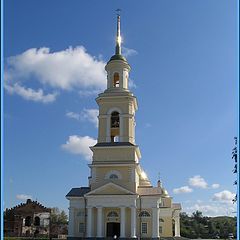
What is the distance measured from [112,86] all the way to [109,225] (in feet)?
44.8

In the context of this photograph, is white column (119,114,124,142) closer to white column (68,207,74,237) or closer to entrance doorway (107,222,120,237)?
entrance doorway (107,222,120,237)

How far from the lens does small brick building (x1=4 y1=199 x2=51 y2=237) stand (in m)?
65.6

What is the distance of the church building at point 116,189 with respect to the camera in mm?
36281

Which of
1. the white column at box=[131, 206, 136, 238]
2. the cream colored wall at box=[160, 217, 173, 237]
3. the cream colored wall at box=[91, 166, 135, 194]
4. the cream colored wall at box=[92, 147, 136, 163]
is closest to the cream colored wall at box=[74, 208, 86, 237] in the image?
the cream colored wall at box=[91, 166, 135, 194]

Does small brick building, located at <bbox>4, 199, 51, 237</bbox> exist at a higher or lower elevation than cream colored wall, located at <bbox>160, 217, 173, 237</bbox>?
lower

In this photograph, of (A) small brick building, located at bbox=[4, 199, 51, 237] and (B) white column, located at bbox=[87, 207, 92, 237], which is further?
(A) small brick building, located at bbox=[4, 199, 51, 237]

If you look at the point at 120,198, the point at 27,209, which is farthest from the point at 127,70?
the point at 27,209

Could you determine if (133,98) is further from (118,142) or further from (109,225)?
(109,225)

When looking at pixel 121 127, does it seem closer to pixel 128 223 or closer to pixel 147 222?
pixel 128 223

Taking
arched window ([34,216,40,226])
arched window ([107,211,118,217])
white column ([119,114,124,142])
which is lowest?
arched window ([34,216,40,226])

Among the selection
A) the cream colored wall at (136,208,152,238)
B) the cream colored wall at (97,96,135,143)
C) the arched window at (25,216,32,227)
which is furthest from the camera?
the arched window at (25,216,32,227)

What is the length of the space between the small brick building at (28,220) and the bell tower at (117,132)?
1246 inches

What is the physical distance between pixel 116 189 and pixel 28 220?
118 feet

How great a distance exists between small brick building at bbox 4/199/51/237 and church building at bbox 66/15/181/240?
2988 centimetres
